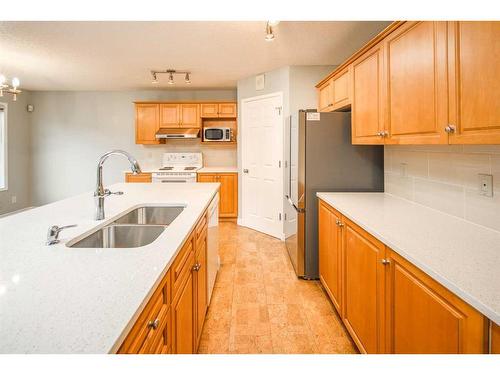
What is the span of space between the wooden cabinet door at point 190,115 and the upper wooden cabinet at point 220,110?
144 mm

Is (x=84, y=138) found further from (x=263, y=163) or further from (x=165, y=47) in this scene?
(x=263, y=163)

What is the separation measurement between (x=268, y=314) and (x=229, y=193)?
3.19 metres

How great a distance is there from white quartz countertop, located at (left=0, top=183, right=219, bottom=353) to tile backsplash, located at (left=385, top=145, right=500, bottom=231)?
1.40 m

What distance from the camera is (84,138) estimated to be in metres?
5.91

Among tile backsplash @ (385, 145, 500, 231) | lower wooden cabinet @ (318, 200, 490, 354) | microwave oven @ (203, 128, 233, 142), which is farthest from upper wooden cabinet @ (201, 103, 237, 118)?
lower wooden cabinet @ (318, 200, 490, 354)

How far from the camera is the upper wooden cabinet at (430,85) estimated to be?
1120 millimetres

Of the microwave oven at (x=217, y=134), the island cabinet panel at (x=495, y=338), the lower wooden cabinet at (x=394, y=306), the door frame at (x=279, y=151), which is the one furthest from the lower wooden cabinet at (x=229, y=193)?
the island cabinet panel at (x=495, y=338)

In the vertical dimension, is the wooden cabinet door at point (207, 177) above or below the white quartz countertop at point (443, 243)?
above

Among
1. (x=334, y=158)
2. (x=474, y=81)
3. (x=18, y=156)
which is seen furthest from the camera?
(x=18, y=156)

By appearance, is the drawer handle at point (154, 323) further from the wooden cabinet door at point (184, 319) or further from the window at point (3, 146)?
the window at point (3, 146)

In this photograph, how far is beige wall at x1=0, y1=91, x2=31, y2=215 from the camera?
5.36 metres

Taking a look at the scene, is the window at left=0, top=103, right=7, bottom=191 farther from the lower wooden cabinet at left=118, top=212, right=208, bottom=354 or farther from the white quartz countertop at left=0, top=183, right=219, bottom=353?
the lower wooden cabinet at left=118, top=212, right=208, bottom=354

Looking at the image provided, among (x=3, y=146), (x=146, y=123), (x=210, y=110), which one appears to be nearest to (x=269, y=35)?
(x=210, y=110)
